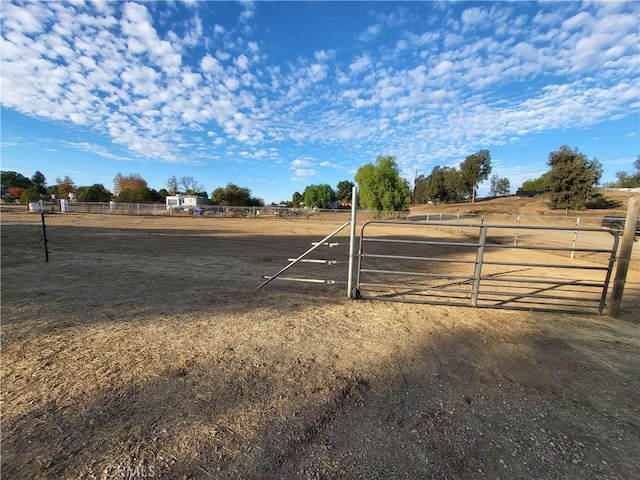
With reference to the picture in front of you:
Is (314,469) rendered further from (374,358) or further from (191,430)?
(374,358)

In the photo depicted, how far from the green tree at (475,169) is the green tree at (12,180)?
135 metres

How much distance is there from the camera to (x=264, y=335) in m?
3.69

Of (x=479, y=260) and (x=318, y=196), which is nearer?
(x=479, y=260)

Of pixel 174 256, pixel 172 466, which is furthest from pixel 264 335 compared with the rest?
pixel 174 256

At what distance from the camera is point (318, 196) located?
283ft

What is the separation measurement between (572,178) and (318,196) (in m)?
59.4

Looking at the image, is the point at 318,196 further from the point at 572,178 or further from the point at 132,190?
the point at 572,178

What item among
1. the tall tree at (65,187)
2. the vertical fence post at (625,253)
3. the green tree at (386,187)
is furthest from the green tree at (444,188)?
the tall tree at (65,187)

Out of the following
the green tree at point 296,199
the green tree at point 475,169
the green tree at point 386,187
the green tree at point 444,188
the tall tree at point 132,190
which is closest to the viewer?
the green tree at point 386,187

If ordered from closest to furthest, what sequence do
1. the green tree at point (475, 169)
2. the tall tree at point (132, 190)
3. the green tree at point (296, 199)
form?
the tall tree at point (132, 190)
the green tree at point (475, 169)
the green tree at point (296, 199)

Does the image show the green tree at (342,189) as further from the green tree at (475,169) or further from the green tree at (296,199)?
the green tree at (475,169)

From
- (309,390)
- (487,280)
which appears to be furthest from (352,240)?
(487,280)

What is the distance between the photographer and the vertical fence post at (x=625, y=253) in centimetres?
430

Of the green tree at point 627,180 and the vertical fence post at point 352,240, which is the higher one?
the green tree at point 627,180
